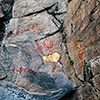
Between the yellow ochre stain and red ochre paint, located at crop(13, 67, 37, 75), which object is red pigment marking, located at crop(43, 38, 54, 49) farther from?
red ochre paint, located at crop(13, 67, 37, 75)

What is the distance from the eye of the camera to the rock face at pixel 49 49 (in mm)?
2941

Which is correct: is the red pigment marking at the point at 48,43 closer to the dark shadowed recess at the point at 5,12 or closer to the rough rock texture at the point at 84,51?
the rough rock texture at the point at 84,51

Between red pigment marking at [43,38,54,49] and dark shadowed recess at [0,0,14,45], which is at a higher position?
dark shadowed recess at [0,0,14,45]

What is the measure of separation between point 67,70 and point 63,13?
2.52 metres

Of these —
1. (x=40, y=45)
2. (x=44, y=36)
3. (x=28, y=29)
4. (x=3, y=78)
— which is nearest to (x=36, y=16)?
(x=28, y=29)

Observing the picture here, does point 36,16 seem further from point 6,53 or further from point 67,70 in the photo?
point 67,70

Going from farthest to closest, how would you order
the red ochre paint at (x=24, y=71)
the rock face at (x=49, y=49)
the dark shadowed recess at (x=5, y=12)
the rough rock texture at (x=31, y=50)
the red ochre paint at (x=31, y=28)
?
the dark shadowed recess at (x=5, y=12) → the red ochre paint at (x=31, y=28) → the red ochre paint at (x=24, y=71) → the rough rock texture at (x=31, y=50) → the rock face at (x=49, y=49)

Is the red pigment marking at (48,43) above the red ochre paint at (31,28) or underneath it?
underneath

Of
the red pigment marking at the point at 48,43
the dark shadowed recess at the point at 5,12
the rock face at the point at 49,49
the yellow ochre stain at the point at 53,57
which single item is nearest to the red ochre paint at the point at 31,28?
the rock face at the point at 49,49

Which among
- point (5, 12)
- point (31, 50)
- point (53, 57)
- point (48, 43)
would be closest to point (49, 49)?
point (48, 43)

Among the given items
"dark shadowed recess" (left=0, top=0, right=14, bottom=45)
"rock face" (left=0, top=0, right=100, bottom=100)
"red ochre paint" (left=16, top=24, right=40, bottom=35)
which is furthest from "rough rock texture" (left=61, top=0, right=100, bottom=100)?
"dark shadowed recess" (left=0, top=0, right=14, bottom=45)

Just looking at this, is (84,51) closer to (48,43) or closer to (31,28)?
(48,43)

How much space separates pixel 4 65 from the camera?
13.7 feet

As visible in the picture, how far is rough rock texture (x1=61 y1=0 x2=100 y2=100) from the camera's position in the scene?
2654 mm
